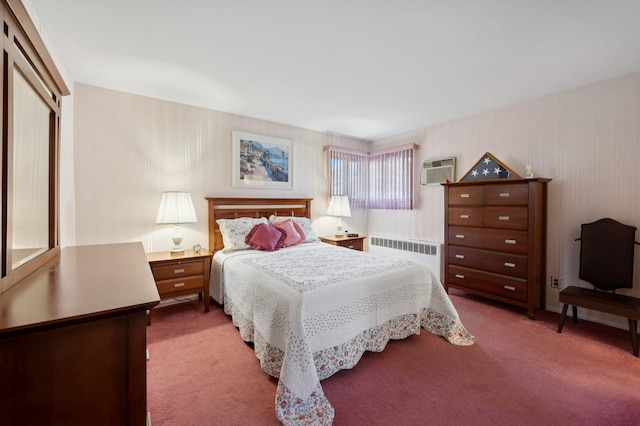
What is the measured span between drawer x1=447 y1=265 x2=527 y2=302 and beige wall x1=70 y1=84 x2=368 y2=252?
282cm

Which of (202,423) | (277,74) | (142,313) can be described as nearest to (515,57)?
(277,74)

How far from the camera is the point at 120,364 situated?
0.90 metres

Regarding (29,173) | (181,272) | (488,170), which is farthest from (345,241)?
(29,173)

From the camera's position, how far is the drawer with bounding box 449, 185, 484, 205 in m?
3.32

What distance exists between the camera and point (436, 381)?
194 cm

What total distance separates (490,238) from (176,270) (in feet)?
11.4

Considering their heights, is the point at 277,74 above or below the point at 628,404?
above

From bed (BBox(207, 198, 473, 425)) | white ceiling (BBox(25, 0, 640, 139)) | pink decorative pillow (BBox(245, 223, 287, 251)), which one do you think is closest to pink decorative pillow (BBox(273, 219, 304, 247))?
pink decorative pillow (BBox(245, 223, 287, 251))

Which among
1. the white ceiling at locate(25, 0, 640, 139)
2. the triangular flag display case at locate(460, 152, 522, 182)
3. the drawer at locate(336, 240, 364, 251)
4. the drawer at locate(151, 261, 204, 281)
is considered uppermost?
the white ceiling at locate(25, 0, 640, 139)

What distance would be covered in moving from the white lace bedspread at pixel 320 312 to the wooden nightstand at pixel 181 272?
0.90ft

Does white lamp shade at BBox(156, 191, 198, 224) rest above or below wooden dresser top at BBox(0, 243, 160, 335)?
above

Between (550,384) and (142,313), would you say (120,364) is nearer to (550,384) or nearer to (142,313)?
(142,313)

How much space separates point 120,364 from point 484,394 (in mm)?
2044

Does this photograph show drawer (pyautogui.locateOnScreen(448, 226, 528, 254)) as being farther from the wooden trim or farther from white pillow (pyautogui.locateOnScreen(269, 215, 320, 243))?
the wooden trim
